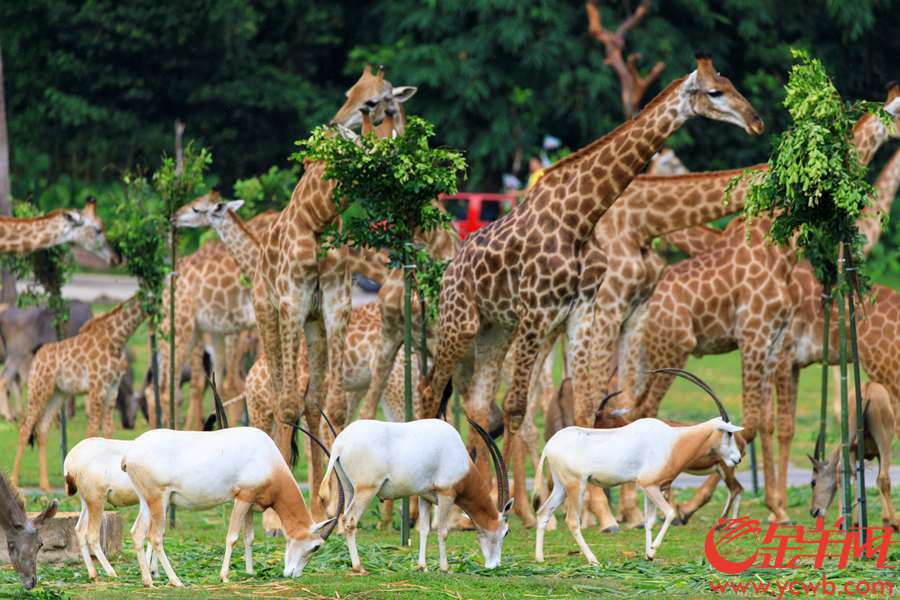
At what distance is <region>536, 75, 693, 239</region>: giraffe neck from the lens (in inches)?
511

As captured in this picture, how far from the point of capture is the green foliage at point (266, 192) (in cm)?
2127

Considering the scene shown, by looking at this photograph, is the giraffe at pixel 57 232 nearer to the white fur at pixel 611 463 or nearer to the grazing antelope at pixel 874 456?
the grazing antelope at pixel 874 456

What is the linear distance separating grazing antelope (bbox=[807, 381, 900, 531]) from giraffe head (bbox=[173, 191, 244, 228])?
601cm

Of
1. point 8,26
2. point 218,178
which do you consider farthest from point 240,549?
point 8,26

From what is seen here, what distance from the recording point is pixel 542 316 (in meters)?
12.9

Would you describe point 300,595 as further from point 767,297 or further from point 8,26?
point 8,26

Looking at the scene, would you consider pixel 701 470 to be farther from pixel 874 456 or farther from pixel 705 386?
pixel 874 456

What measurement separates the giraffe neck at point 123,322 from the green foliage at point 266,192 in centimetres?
393

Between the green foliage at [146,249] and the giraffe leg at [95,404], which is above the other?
the green foliage at [146,249]

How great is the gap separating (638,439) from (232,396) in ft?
30.7

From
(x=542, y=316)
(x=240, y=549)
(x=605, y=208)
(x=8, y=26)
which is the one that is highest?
(x=8, y=26)

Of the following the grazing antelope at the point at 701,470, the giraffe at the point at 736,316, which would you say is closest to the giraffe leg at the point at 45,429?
the giraffe at the point at 736,316

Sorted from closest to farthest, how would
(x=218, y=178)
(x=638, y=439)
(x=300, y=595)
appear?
(x=300, y=595) → (x=638, y=439) → (x=218, y=178)

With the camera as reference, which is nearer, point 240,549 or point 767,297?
point 240,549
